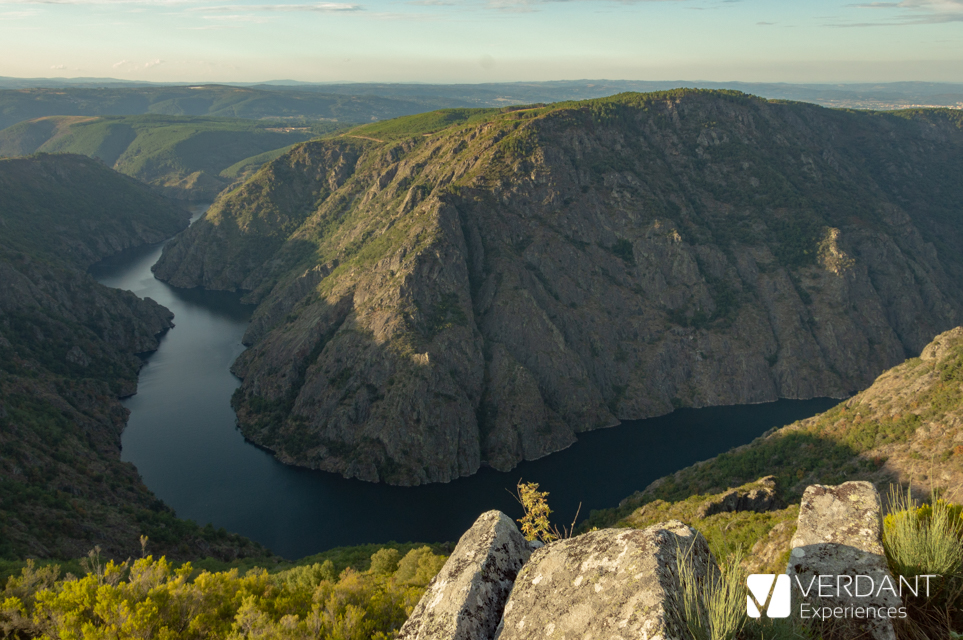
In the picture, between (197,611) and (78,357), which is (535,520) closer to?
(197,611)

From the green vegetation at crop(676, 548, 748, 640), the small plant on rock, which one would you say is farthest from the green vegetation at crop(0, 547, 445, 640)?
the green vegetation at crop(676, 548, 748, 640)

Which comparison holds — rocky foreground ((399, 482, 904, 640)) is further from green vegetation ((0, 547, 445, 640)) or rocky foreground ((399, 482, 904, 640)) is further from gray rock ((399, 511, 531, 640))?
green vegetation ((0, 547, 445, 640))

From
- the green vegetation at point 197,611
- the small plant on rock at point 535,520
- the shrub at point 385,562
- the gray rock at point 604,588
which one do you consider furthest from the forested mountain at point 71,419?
the gray rock at point 604,588

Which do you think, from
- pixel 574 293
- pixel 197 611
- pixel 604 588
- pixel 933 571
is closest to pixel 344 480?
pixel 574 293

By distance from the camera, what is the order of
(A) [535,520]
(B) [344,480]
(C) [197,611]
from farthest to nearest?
(B) [344,480] → (C) [197,611] → (A) [535,520]

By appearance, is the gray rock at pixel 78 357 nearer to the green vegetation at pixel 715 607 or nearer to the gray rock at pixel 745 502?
the gray rock at pixel 745 502

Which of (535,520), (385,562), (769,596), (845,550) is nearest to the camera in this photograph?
(769,596)
